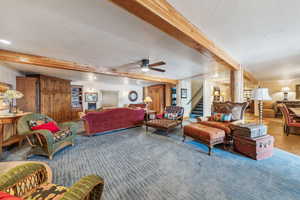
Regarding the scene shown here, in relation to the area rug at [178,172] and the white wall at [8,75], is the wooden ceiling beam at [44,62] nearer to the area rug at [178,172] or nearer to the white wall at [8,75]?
the white wall at [8,75]

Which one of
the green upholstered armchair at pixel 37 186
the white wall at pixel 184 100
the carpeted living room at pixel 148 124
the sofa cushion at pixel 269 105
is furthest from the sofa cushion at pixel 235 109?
the sofa cushion at pixel 269 105

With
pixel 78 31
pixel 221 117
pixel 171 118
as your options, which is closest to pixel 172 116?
pixel 171 118

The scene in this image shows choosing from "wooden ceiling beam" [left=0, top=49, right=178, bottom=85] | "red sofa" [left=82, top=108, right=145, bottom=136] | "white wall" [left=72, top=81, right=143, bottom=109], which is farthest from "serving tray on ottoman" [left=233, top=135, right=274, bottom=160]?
"white wall" [left=72, top=81, right=143, bottom=109]

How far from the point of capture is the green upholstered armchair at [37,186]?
2.55 ft

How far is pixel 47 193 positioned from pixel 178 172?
167cm

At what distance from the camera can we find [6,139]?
3031 millimetres

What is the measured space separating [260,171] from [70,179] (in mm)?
3018

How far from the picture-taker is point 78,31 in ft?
6.25

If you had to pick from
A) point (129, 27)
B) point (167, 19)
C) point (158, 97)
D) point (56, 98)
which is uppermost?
point (129, 27)

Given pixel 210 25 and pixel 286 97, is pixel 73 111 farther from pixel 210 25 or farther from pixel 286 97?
pixel 286 97

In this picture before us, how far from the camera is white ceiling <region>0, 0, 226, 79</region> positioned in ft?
4.56

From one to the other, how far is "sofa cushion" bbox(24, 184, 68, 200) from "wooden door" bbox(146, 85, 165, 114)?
7056 millimetres

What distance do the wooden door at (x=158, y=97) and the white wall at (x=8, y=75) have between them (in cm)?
669

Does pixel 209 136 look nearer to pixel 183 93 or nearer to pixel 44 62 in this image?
pixel 44 62
